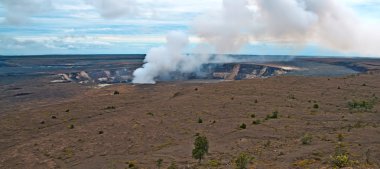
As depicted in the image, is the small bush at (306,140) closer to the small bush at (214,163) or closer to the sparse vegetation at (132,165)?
the small bush at (214,163)

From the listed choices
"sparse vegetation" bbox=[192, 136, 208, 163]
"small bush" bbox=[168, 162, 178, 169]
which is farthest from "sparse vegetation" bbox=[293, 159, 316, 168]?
"small bush" bbox=[168, 162, 178, 169]

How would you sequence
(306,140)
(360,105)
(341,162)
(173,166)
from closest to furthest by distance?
(341,162), (173,166), (306,140), (360,105)

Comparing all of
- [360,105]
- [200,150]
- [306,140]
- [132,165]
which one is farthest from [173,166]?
[360,105]

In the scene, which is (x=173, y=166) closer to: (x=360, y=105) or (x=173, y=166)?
(x=173, y=166)

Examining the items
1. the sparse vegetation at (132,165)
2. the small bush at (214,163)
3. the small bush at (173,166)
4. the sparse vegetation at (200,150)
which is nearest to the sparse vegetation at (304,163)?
the small bush at (214,163)

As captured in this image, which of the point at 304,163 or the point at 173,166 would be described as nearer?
the point at 304,163

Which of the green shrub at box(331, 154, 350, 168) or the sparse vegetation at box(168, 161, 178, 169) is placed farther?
the sparse vegetation at box(168, 161, 178, 169)

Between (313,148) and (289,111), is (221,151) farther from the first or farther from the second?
(289,111)

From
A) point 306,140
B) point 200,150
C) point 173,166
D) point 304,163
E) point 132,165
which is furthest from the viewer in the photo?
point 306,140

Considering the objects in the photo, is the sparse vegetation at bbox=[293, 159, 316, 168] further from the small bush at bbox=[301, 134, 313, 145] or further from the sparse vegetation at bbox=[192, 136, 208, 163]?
the sparse vegetation at bbox=[192, 136, 208, 163]

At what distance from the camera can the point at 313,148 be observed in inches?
966

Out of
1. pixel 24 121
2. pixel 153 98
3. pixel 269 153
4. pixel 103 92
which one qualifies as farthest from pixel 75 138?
pixel 103 92

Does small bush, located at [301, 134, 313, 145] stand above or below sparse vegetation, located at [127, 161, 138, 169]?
above

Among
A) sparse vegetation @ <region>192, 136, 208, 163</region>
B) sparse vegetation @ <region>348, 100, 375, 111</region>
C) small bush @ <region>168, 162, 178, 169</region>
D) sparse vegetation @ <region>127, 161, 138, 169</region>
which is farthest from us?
sparse vegetation @ <region>348, 100, 375, 111</region>
